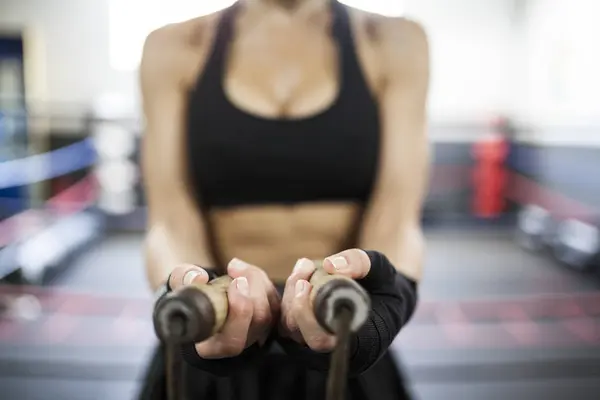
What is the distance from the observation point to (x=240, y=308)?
0.29m

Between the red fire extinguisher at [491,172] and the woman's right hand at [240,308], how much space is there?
336cm

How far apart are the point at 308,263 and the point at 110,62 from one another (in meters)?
3.51

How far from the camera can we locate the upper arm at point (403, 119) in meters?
0.49

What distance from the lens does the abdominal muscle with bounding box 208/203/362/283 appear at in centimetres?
51

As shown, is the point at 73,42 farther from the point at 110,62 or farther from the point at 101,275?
the point at 101,275

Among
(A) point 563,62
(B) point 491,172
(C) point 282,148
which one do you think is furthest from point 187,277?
(B) point 491,172

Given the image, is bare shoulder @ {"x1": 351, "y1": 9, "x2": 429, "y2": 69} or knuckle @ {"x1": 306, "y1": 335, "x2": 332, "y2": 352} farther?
bare shoulder @ {"x1": 351, "y1": 9, "x2": 429, "y2": 69}

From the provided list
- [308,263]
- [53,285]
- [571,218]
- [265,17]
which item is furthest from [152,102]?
[571,218]

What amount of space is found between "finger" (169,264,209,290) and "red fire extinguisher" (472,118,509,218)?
3.39m

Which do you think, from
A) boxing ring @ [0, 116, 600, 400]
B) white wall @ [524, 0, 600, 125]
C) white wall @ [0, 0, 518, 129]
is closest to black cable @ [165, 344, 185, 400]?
boxing ring @ [0, 116, 600, 400]

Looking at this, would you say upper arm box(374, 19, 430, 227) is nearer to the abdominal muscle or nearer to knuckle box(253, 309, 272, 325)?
the abdominal muscle

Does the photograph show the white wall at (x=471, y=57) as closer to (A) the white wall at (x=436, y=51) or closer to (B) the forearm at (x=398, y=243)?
(A) the white wall at (x=436, y=51)

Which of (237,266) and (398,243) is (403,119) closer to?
(398,243)

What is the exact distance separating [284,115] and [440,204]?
3281 mm
